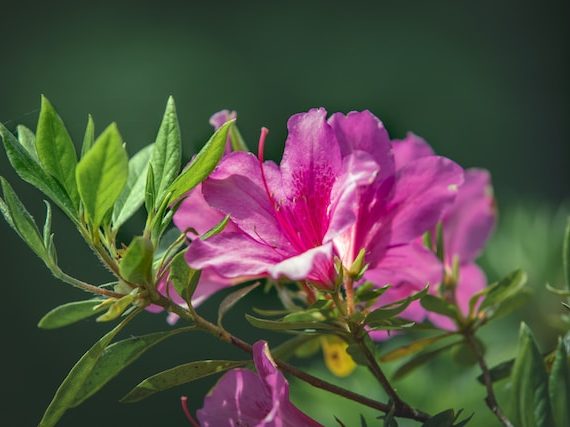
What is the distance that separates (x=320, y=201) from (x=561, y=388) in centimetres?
20

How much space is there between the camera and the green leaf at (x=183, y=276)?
0.64 metres

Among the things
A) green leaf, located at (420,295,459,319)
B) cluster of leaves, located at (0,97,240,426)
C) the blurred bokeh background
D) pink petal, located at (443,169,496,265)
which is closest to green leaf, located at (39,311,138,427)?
cluster of leaves, located at (0,97,240,426)

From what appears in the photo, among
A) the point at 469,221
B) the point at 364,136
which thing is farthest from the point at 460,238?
the point at 364,136

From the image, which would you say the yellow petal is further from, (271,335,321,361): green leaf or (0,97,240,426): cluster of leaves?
(0,97,240,426): cluster of leaves

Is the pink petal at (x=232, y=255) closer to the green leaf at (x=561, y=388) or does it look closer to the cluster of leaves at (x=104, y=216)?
the cluster of leaves at (x=104, y=216)

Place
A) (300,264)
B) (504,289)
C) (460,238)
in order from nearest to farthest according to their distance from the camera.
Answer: (300,264) < (504,289) < (460,238)

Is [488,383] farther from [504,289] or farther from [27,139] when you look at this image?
[27,139]

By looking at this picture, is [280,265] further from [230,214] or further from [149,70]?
[149,70]

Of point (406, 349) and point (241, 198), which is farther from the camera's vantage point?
point (406, 349)

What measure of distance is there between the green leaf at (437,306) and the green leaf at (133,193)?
0.75 ft

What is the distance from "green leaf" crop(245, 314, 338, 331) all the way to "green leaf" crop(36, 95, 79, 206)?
0.45 feet

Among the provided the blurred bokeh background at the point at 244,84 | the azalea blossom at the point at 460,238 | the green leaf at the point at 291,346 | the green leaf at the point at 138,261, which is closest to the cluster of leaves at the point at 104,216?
the green leaf at the point at 138,261

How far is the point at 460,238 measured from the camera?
91 centimetres

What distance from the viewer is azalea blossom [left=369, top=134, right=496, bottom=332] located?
809 millimetres
